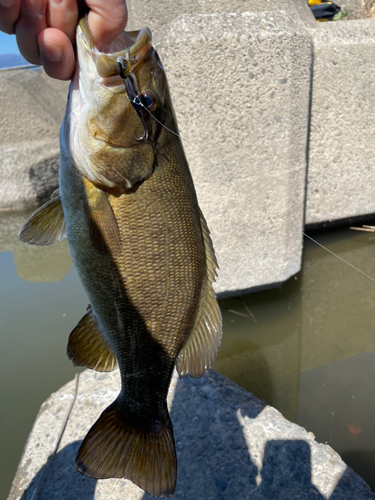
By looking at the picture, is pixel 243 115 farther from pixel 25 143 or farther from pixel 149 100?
pixel 25 143

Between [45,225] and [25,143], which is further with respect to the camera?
[25,143]

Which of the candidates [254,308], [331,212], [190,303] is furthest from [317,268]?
[190,303]

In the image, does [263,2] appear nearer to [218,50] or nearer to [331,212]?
[218,50]

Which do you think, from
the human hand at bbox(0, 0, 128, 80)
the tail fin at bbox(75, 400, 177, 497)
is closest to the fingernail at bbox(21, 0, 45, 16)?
the human hand at bbox(0, 0, 128, 80)

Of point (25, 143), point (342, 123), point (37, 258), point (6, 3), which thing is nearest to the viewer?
Result: point (6, 3)

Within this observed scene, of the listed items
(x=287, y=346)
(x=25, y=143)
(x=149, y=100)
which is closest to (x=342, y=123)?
(x=287, y=346)

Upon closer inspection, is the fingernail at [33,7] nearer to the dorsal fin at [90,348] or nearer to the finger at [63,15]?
the finger at [63,15]

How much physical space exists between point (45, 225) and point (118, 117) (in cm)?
42

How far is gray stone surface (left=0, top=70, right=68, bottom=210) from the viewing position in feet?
18.1

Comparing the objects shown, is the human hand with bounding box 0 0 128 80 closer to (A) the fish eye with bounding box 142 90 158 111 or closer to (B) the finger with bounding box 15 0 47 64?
(B) the finger with bounding box 15 0 47 64

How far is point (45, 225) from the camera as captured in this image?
1174 mm

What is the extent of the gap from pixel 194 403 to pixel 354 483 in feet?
2.67

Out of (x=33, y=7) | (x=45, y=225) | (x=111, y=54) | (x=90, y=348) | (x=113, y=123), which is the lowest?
(x=90, y=348)

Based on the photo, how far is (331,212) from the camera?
12.0 feet
